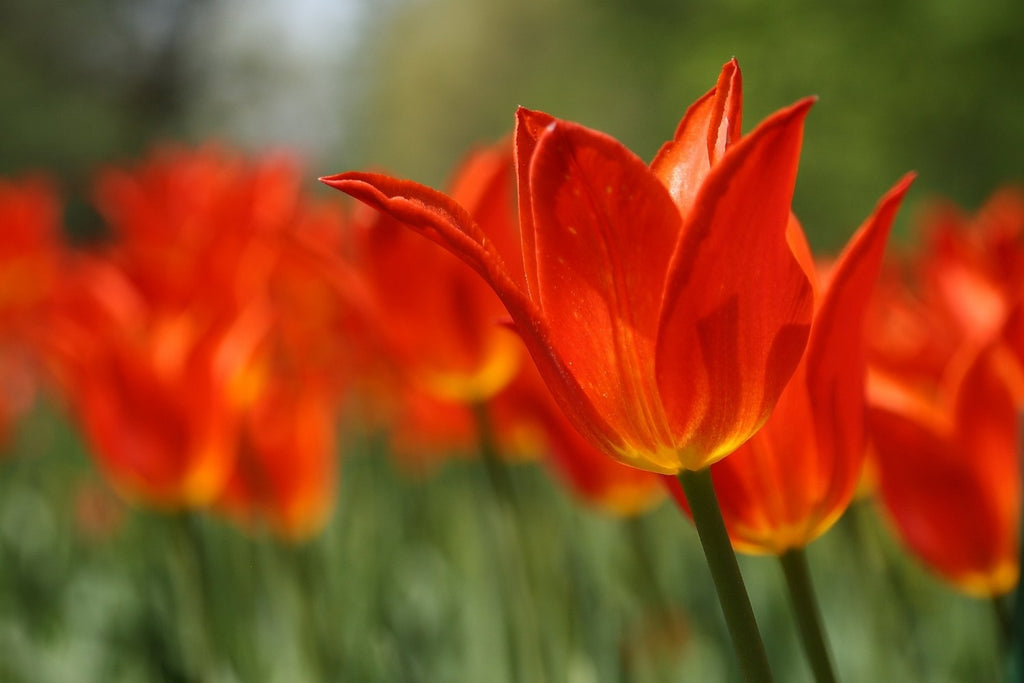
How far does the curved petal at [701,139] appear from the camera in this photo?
40cm

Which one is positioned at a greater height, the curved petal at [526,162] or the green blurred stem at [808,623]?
the curved petal at [526,162]

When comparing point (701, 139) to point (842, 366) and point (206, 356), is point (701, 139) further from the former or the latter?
point (206, 356)

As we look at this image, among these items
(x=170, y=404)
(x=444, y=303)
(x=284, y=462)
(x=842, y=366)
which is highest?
(x=842, y=366)

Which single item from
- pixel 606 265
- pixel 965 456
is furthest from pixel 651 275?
pixel 965 456

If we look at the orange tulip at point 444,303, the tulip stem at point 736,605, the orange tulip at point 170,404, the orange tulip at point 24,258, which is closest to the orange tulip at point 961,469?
the tulip stem at point 736,605

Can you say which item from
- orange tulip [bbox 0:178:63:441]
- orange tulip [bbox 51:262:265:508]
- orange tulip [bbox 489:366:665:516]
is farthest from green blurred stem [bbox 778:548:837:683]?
orange tulip [bbox 0:178:63:441]

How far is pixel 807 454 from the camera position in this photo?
0.45 meters

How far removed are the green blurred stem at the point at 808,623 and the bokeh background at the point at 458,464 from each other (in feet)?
1.41

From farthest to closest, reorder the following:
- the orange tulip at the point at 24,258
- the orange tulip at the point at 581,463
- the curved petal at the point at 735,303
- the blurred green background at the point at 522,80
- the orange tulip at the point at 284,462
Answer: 1. the blurred green background at the point at 522,80
2. the orange tulip at the point at 24,258
3. the orange tulip at the point at 284,462
4. the orange tulip at the point at 581,463
5. the curved petal at the point at 735,303

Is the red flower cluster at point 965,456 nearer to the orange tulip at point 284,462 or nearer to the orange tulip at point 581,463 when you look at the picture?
the orange tulip at point 581,463

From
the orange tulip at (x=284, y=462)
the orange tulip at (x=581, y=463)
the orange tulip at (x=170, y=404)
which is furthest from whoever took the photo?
the orange tulip at (x=284, y=462)

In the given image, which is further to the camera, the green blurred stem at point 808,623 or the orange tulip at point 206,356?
the orange tulip at point 206,356

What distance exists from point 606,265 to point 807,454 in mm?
133

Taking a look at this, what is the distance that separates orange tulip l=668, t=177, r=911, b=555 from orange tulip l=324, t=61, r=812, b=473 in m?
0.04
